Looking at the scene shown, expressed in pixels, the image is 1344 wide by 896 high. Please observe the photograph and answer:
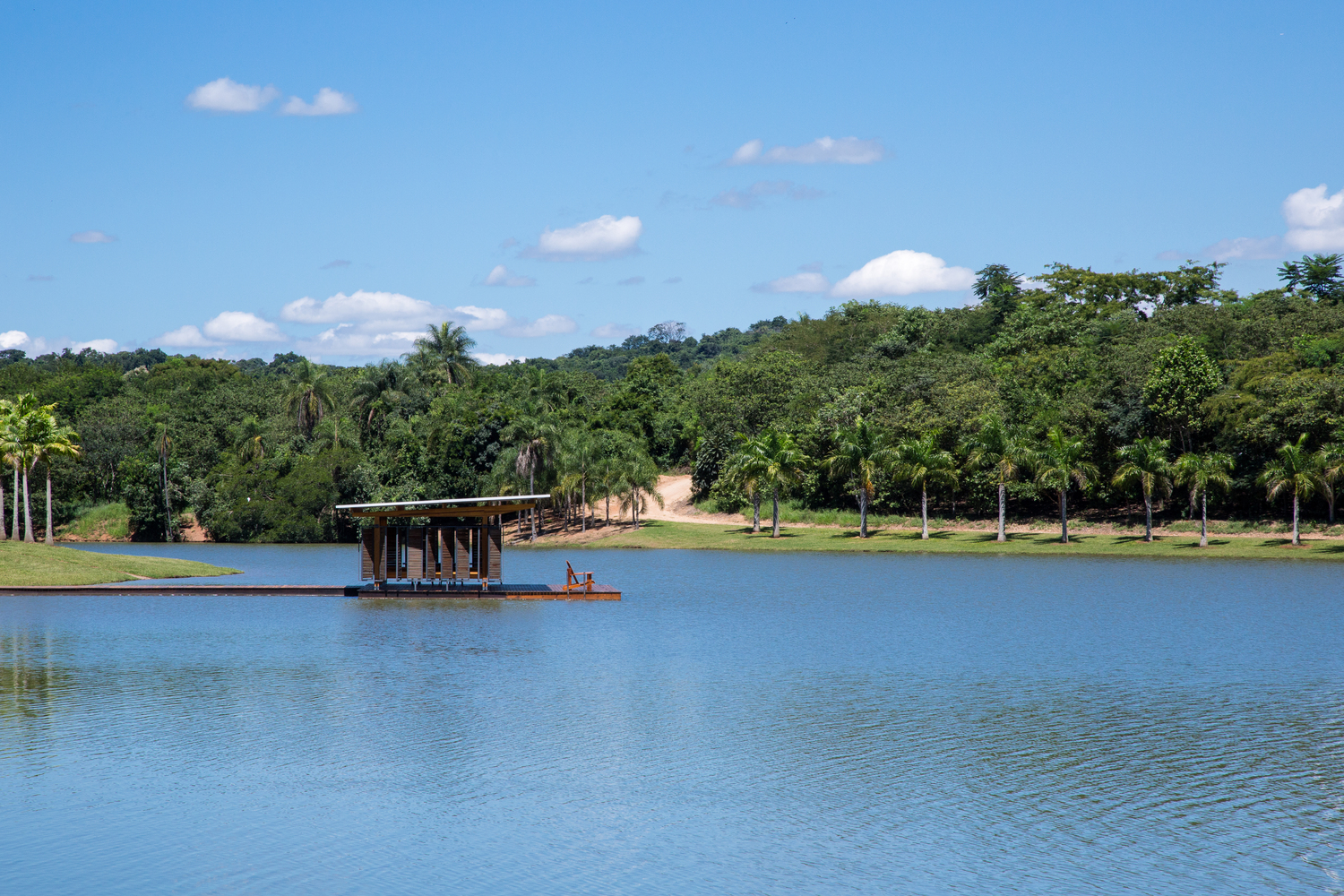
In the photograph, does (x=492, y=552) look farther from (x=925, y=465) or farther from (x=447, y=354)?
(x=447, y=354)

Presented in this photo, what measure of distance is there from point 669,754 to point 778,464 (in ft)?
176

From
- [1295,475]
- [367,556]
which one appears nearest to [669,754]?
[367,556]

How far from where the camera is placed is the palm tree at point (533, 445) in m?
77.5

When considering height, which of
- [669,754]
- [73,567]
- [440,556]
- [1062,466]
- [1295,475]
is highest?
[1062,466]

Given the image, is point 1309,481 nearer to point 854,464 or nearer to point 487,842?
point 854,464

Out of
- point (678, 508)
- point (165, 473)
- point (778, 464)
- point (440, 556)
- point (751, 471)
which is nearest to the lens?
point (440, 556)

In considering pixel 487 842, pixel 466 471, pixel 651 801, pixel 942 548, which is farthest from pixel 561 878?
pixel 466 471

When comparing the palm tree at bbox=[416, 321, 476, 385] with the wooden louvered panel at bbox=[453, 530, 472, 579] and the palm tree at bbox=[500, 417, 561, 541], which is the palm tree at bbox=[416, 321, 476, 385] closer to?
the palm tree at bbox=[500, 417, 561, 541]

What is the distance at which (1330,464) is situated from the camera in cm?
5766

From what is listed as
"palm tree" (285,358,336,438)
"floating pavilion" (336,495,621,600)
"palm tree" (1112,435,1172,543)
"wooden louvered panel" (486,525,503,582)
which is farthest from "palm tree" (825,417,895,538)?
"palm tree" (285,358,336,438)

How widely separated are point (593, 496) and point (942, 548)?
2513 centimetres

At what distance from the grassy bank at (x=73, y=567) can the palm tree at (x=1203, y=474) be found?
164ft

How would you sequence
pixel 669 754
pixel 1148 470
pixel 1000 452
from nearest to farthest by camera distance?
pixel 669 754
pixel 1148 470
pixel 1000 452

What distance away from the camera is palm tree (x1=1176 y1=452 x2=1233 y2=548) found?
61.6 metres
